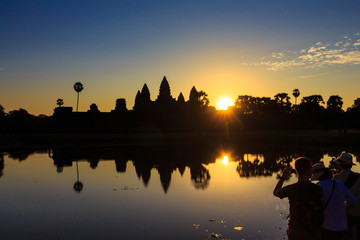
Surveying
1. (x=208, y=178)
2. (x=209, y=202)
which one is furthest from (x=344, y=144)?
(x=209, y=202)

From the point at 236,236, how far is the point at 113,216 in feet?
12.5

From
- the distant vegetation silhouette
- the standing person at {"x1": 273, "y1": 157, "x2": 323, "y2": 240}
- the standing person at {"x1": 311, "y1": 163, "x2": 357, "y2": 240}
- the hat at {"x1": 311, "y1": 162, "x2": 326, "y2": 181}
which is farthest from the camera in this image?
the distant vegetation silhouette

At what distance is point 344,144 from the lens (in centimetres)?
3186

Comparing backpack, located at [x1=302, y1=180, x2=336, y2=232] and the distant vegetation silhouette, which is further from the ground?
the distant vegetation silhouette

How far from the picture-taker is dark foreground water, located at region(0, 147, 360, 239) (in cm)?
796

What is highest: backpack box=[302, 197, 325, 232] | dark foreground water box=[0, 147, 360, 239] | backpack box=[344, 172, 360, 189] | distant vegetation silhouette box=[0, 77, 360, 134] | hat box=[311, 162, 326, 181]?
distant vegetation silhouette box=[0, 77, 360, 134]

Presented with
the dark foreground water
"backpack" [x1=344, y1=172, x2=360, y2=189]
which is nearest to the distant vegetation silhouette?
the dark foreground water

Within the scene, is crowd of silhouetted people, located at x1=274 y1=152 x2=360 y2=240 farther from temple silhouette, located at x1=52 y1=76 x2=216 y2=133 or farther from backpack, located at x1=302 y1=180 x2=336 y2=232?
temple silhouette, located at x1=52 y1=76 x2=216 y2=133

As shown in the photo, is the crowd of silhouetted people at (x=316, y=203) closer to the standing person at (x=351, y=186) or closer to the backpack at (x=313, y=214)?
the backpack at (x=313, y=214)

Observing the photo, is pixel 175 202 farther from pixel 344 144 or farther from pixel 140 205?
pixel 344 144

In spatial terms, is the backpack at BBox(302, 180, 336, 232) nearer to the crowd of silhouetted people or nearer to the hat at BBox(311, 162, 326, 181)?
the crowd of silhouetted people

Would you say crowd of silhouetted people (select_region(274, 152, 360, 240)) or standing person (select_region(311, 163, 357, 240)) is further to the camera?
standing person (select_region(311, 163, 357, 240))

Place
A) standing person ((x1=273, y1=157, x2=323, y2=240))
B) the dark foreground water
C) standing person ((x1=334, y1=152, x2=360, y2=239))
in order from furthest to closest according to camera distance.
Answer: the dark foreground water → standing person ((x1=334, y1=152, x2=360, y2=239)) → standing person ((x1=273, y1=157, x2=323, y2=240))

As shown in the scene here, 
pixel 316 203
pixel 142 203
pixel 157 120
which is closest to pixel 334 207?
pixel 316 203
